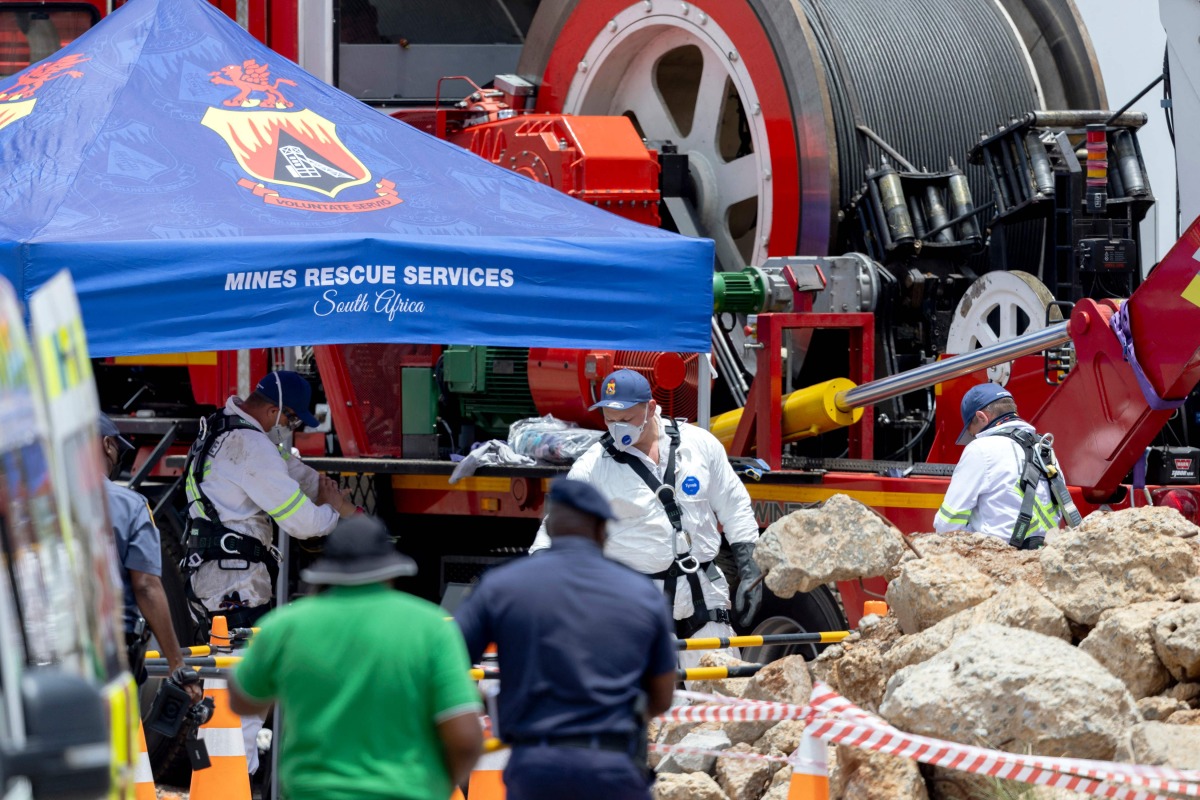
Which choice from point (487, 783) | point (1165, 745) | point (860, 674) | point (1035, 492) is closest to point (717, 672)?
point (860, 674)

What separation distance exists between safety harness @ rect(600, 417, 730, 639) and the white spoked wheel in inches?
78.3

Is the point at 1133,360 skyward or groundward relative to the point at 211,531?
skyward

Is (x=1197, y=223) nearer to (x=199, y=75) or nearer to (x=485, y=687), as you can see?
(x=485, y=687)

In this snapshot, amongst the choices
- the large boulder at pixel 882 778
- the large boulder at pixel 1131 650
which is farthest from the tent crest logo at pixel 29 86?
the large boulder at pixel 1131 650

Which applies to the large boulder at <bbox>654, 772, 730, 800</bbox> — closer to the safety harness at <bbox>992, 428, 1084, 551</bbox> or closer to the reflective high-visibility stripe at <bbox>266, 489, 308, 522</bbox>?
the safety harness at <bbox>992, 428, 1084, 551</bbox>

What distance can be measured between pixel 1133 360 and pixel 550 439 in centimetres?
268

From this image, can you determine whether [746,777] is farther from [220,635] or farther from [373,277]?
[373,277]

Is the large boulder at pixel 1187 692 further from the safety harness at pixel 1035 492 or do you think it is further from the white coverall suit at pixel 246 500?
the white coverall suit at pixel 246 500

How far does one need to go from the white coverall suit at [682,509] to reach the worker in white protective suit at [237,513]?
1272 mm

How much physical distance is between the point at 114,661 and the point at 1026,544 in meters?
4.40

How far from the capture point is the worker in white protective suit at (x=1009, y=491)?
6.71 metres

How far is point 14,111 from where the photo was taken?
23.7 ft

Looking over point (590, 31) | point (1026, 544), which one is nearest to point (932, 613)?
point (1026, 544)

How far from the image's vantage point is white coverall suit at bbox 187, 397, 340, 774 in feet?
23.9
